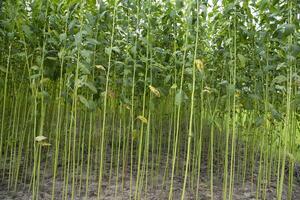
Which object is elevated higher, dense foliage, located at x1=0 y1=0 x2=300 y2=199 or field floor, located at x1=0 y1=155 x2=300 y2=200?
dense foliage, located at x1=0 y1=0 x2=300 y2=199

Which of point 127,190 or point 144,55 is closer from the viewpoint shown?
point 144,55

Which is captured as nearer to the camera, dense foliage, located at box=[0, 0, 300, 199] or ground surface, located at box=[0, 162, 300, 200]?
dense foliage, located at box=[0, 0, 300, 199]

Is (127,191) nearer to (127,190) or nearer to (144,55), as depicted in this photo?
(127,190)

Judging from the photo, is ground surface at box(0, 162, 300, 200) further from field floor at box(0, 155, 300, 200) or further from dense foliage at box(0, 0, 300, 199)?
dense foliage at box(0, 0, 300, 199)

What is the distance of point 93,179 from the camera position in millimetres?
4039

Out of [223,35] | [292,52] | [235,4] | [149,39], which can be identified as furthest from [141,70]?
[292,52]

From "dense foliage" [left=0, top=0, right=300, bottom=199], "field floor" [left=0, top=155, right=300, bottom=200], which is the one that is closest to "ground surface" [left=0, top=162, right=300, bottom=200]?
"field floor" [left=0, top=155, right=300, bottom=200]

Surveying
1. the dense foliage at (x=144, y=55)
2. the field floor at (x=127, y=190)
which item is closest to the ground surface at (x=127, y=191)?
the field floor at (x=127, y=190)

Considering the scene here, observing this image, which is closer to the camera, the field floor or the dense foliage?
the dense foliage

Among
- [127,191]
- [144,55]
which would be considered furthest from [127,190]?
[144,55]

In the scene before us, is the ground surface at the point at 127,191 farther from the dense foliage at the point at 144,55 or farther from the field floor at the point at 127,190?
the dense foliage at the point at 144,55

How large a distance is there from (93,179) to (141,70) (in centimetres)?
160

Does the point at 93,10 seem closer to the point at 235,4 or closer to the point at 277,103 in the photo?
the point at 235,4

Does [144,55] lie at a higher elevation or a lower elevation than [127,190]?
higher
